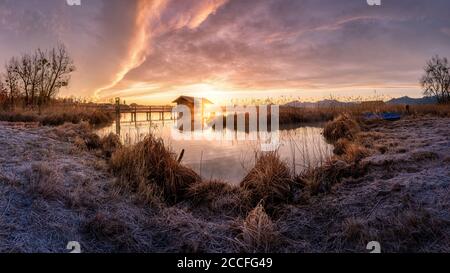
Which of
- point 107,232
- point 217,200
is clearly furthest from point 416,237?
point 107,232

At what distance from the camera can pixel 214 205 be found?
4.76 metres

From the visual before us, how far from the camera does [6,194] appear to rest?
3.77 metres

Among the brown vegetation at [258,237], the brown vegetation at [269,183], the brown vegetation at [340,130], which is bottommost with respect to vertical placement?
the brown vegetation at [258,237]

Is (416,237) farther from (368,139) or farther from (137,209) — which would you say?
(368,139)

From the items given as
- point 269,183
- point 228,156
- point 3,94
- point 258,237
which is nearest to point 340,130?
point 228,156

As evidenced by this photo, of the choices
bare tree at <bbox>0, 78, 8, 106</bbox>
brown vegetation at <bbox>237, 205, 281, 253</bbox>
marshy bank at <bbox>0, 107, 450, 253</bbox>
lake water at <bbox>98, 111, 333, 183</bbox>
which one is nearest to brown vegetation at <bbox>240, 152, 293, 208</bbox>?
marshy bank at <bbox>0, 107, 450, 253</bbox>

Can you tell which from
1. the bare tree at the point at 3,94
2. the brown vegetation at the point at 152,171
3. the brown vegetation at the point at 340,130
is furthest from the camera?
the bare tree at the point at 3,94

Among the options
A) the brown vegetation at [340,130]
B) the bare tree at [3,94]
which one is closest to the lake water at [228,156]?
the brown vegetation at [340,130]

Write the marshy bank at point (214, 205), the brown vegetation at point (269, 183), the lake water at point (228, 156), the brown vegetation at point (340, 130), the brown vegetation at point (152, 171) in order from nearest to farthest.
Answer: the marshy bank at point (214, 205) → the brown vegetation at point (269, 183) → the brown vegetation at point (152, 171) → the lake water at point (228, 156) → the brown vegetation at point (340, 130)

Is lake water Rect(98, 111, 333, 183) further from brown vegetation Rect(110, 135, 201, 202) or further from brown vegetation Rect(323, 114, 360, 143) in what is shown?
brown vegetation Rect(323, 114, 360, 143)

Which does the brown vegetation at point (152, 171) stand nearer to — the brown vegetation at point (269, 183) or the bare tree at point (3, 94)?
the brown vegetation at point (269, 183)

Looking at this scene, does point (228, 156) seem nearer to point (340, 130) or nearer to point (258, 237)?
point (258, 237)

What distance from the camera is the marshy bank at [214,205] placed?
3250mm
